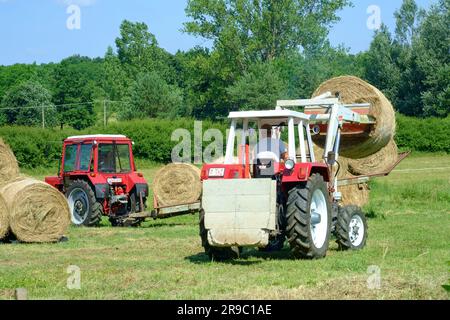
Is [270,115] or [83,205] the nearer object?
[270,115]

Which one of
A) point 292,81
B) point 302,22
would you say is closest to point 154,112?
point 292,81

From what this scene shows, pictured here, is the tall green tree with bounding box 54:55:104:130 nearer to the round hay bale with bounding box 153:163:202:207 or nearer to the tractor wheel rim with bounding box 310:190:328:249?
the round hay bale with bounding box 153:163:202:207

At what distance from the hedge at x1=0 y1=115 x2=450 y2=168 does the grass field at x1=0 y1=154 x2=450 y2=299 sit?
25014 mm

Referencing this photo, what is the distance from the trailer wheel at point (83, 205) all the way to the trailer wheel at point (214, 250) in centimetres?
658

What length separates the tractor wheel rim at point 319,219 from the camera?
38.4 feet

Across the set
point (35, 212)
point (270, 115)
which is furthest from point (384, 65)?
point (270, 115)

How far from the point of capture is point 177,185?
Answer: 20.2m

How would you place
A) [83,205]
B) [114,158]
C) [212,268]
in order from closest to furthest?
[212,268], [83,205], [114,158]

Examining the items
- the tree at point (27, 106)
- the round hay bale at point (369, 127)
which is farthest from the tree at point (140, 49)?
the round hay bale at point (369, 127)

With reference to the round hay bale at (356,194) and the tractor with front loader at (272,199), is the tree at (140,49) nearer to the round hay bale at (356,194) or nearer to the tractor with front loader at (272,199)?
the round hay bale at (356,194)

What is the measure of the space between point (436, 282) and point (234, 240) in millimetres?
2871

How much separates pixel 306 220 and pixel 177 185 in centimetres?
939

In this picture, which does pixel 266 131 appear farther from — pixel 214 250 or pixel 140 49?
pixel 140 49
